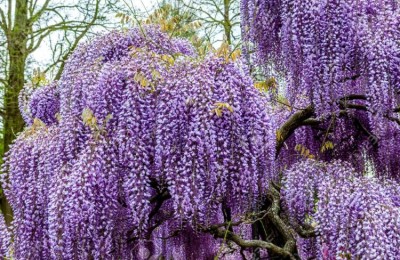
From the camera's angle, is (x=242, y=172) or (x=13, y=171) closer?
(x=242, y=172)

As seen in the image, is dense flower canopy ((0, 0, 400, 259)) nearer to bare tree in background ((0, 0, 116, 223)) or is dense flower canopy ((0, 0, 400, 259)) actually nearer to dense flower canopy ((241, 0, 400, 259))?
dense flower canopy ((241, 0, 400, 259))

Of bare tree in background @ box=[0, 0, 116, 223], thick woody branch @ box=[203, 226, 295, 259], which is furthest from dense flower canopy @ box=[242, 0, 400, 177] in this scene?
bare tree in background @ box=[0, 0, 116, 223]

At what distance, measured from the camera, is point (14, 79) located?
1130cm

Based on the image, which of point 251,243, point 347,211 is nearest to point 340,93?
point 347,211

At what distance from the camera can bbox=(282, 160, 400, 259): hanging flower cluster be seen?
396 cm

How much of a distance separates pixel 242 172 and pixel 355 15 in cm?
162

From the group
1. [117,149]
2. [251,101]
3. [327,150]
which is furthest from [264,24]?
[117,149]

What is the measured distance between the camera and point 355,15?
449cm

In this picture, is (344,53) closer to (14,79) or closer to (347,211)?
(347,211)

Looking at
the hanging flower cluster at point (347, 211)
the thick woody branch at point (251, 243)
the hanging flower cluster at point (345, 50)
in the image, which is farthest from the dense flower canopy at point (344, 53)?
the thick woody branch at point (251, 243)

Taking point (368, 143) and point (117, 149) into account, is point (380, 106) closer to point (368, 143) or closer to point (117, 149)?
point (368, 143)

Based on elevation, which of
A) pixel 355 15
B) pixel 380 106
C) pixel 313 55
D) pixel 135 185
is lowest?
pixel 135 185

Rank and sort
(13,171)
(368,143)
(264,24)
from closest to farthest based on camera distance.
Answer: (13,171) < (264,24) < (368,143)

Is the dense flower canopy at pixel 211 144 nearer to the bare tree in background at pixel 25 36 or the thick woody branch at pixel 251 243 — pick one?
the thick woody branch at pixel 251 243
